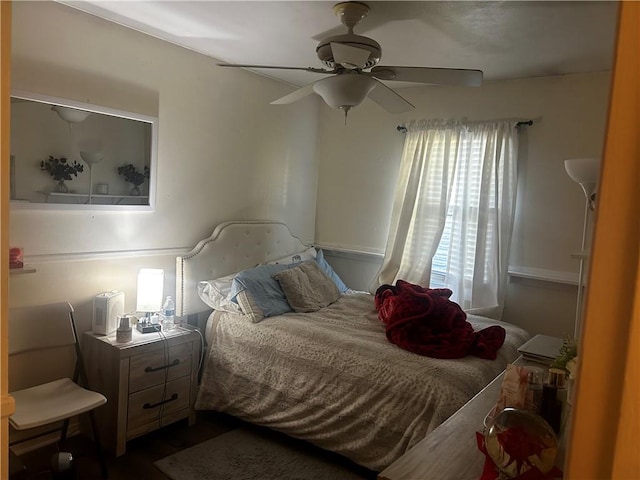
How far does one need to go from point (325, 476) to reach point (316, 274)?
58.8 inches

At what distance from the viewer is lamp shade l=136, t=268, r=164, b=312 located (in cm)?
287

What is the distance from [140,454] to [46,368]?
0.73 meters

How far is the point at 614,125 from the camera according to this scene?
431mm

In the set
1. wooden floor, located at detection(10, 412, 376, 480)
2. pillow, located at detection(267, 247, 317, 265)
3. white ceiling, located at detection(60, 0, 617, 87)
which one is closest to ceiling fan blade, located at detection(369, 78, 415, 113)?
white ceiling, located at detection(60, 0, 617, 87)

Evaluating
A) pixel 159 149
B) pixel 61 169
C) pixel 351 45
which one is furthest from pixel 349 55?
pixel 61 169

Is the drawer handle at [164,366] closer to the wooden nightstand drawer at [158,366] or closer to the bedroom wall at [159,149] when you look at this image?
the wooden nightstand drawer at [158,366]

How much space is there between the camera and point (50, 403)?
2.29 m

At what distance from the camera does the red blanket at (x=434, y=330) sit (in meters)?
2.58

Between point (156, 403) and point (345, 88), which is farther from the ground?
point (345, 88)

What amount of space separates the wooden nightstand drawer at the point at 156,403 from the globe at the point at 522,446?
7.20ft

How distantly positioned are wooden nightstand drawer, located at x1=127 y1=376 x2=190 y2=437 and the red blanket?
4.40 ft

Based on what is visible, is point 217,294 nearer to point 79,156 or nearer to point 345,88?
point 79,156

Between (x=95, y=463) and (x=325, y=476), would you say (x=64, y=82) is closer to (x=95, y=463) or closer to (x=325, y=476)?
(x=95, y=463)

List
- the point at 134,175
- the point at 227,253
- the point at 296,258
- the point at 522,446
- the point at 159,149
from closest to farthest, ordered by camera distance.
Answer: the point at 522,446 < the point at 134,175 < the point at 159,149 < the point at 227,253 < the point at 296,258
